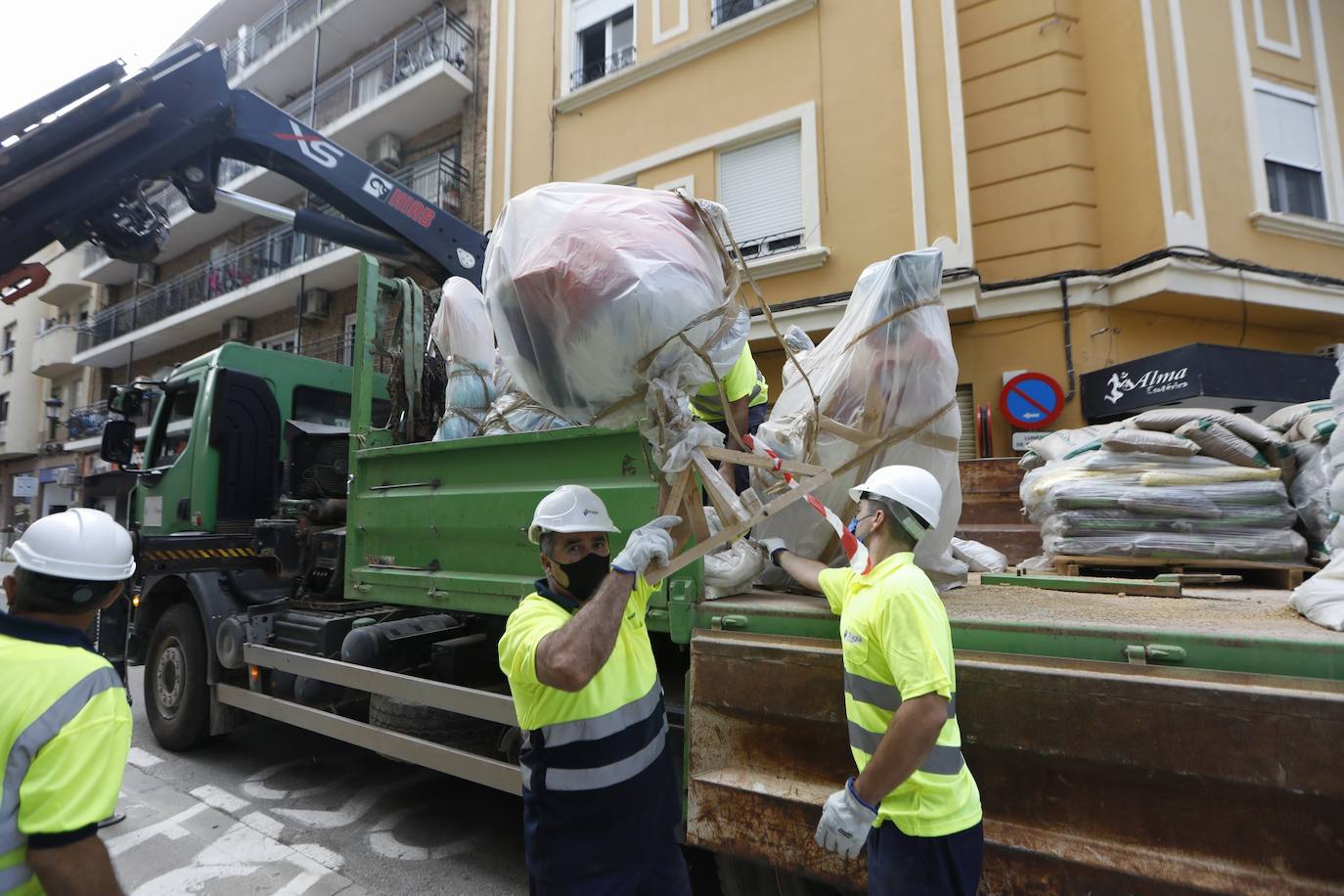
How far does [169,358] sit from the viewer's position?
2036 centimetres

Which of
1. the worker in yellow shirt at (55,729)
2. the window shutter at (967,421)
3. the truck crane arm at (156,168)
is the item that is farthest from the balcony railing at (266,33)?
the worker in yellow shirt at (55,729)

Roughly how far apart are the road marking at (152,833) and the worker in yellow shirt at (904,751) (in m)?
3.53

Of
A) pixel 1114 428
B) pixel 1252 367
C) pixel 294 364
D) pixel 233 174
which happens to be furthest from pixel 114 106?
pixel 233 174

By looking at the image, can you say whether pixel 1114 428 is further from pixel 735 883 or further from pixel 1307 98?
pixel 1307 98

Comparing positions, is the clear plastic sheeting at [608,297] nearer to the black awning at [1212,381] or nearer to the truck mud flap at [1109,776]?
the truck mud flap at [1109,776]

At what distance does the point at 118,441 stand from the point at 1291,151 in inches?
447

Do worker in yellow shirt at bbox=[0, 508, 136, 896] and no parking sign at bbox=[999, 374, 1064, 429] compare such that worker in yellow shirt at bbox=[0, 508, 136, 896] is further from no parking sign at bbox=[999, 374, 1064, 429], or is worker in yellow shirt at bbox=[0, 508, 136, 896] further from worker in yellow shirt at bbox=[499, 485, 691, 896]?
no parking sign at bbox=[999, 374, 1064, 429]

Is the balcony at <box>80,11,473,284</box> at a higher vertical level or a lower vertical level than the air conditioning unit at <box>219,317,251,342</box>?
higher

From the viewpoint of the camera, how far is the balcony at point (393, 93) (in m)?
12.5

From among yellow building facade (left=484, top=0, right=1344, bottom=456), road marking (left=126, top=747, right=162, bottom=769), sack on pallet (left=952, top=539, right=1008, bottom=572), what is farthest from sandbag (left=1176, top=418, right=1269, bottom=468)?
road marking (left=126, top=747, right=162, bottom=769)

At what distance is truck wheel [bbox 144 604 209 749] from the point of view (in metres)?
4.44

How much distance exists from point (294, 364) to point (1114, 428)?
5198mm

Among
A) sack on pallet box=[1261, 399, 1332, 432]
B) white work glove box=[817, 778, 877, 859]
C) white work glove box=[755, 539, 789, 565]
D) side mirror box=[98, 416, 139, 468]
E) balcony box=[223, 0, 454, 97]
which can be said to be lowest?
white work glove box=[817, 778, 877, 859]

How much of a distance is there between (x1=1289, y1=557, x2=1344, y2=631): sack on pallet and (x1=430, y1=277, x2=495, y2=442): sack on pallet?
3.20 metres
